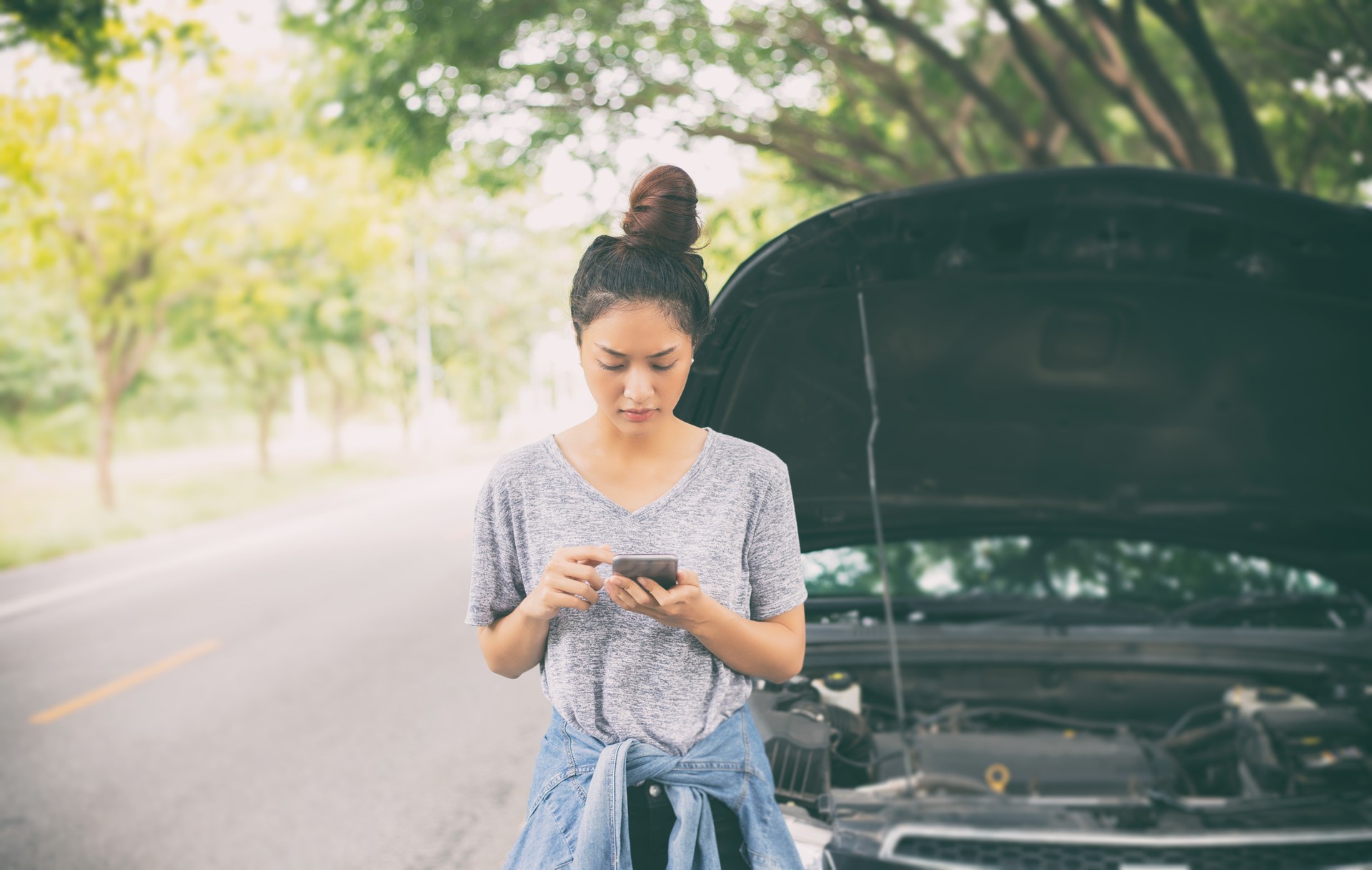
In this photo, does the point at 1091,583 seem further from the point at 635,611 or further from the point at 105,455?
the point at 105,455

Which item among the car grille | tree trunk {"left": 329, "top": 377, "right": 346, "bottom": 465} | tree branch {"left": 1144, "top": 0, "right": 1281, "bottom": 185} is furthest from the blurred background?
tree trunk {"left": 329, "top": 377, "right": 346, "bottom": 465}

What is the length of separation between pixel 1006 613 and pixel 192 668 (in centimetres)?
535

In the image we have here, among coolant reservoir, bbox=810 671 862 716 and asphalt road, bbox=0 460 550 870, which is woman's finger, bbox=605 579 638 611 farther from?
asphalt road, bbox=0 460 550 870

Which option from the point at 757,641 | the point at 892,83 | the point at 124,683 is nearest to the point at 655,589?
the point at 757,641

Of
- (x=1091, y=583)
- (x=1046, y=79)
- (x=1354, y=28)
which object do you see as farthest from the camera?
(x=1046, y=79)

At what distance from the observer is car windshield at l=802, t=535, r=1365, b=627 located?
3305 mm

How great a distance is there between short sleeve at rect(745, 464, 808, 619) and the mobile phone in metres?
0.25

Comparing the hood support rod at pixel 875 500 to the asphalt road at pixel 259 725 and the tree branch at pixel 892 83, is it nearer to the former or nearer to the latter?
the asphalt road at pixel 259 725

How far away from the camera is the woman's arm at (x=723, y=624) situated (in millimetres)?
1492

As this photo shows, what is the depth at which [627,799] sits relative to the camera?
5.25 ft

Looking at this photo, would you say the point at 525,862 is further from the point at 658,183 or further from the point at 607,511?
the point at 658,183

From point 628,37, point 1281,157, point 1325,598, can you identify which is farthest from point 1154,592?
point 1281,157

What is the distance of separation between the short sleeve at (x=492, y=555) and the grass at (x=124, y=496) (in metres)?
12.6

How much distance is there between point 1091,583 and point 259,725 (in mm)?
4201
